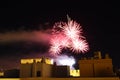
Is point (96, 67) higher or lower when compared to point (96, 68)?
higher

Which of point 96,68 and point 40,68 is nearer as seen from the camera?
point 96,68

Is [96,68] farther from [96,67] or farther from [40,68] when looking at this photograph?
[40,68]

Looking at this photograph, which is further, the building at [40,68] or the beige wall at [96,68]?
the building at [40,68]

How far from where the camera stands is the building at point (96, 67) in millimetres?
61459

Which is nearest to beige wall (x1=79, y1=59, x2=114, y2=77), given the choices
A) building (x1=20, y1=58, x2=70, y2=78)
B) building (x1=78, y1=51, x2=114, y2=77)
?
building (x1=78, y1=51, x2=114, y2=77)

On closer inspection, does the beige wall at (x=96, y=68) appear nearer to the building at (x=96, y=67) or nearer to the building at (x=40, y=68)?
the building at (x=96, y=67)

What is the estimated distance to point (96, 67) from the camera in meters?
62.3

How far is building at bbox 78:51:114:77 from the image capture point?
202 ft

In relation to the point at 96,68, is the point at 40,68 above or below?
above

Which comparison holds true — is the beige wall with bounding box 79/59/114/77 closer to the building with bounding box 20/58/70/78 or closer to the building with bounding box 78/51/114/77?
the building with bounding box 78/51/114/77

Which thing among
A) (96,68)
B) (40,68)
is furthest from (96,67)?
(40,68)

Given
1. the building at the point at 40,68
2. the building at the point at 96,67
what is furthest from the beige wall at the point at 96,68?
the building at the point at 40,68

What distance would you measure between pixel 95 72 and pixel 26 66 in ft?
58.8

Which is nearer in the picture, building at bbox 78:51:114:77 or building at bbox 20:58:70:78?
building at bbox 78:51:114:77
